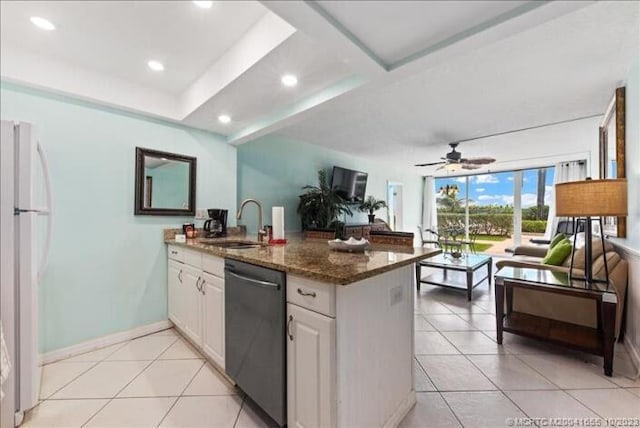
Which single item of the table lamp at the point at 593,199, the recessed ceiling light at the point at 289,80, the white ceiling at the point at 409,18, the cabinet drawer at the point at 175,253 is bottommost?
the cabinet drawer at the point at 175,253

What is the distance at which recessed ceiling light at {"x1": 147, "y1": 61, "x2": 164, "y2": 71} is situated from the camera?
2.19 metres

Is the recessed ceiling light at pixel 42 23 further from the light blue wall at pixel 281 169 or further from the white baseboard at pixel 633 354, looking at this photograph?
the white baseboard at pixel 633 354

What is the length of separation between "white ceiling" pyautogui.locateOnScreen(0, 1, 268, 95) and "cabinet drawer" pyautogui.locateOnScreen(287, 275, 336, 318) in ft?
5.30

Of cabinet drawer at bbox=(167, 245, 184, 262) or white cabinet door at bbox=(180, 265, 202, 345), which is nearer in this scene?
white cabinet door at bbox=(180, 265, 202, 345)

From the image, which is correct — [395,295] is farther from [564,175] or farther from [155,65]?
[564,175]

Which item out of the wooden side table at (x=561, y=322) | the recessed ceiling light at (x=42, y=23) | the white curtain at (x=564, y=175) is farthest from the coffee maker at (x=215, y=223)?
Answer: the white curtain at (x=564, y=175)

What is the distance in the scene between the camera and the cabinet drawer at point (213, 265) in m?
1.91

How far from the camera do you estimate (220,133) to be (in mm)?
3238

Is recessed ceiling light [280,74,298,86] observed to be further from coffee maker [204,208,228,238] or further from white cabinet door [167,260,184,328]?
white cabinet door [167,260,184,328]

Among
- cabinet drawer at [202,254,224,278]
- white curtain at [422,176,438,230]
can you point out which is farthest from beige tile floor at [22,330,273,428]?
white curtain at [422,176,438,230]

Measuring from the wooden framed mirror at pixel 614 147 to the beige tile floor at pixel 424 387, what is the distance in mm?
1154

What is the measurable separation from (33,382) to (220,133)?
2618 millimetres

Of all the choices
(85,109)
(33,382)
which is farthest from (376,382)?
(85,109)

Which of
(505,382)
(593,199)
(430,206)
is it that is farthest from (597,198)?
(430,206)
